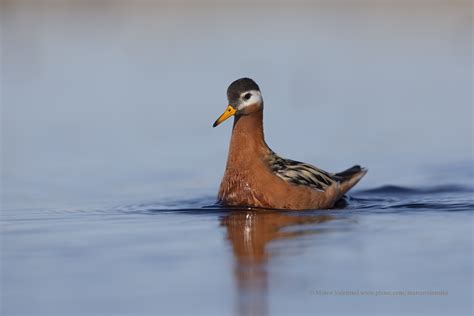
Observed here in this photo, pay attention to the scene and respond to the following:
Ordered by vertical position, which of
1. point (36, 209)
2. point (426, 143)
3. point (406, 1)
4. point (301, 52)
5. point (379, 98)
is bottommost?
point (36, 209)

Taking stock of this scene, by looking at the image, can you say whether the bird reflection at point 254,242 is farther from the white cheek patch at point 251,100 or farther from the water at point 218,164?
the white cheek patch at point 251,100

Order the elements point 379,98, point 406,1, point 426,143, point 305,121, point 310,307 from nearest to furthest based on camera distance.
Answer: point 310,307
point 426,143
point 305,121
point 379,98
point 406,1

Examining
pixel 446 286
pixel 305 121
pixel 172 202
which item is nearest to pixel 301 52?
pixel 305 121

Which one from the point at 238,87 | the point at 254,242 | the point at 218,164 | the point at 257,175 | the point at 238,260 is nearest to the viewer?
the point at 238,260

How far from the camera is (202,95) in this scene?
19562 millimetres

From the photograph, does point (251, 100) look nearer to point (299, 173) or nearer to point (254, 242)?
point (299, 173)

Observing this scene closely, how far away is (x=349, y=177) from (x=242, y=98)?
173 centimetres

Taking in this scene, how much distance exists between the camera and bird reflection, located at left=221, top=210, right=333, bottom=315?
24.1 feet

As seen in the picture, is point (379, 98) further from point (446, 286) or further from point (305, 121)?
point (446, 286)

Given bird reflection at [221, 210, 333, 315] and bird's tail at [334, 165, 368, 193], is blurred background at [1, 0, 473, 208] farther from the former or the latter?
bird reflection at [221, 210, 333, 315]

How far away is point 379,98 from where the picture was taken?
19.3m

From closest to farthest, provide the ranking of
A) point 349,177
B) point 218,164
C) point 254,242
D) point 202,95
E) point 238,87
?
point 254,242, point 238,87, point 349,177, point 218,164, point 202,95

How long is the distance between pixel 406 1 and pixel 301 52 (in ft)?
44.5

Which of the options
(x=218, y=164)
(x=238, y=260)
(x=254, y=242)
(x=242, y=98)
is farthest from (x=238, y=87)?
(x=238, y=260)
